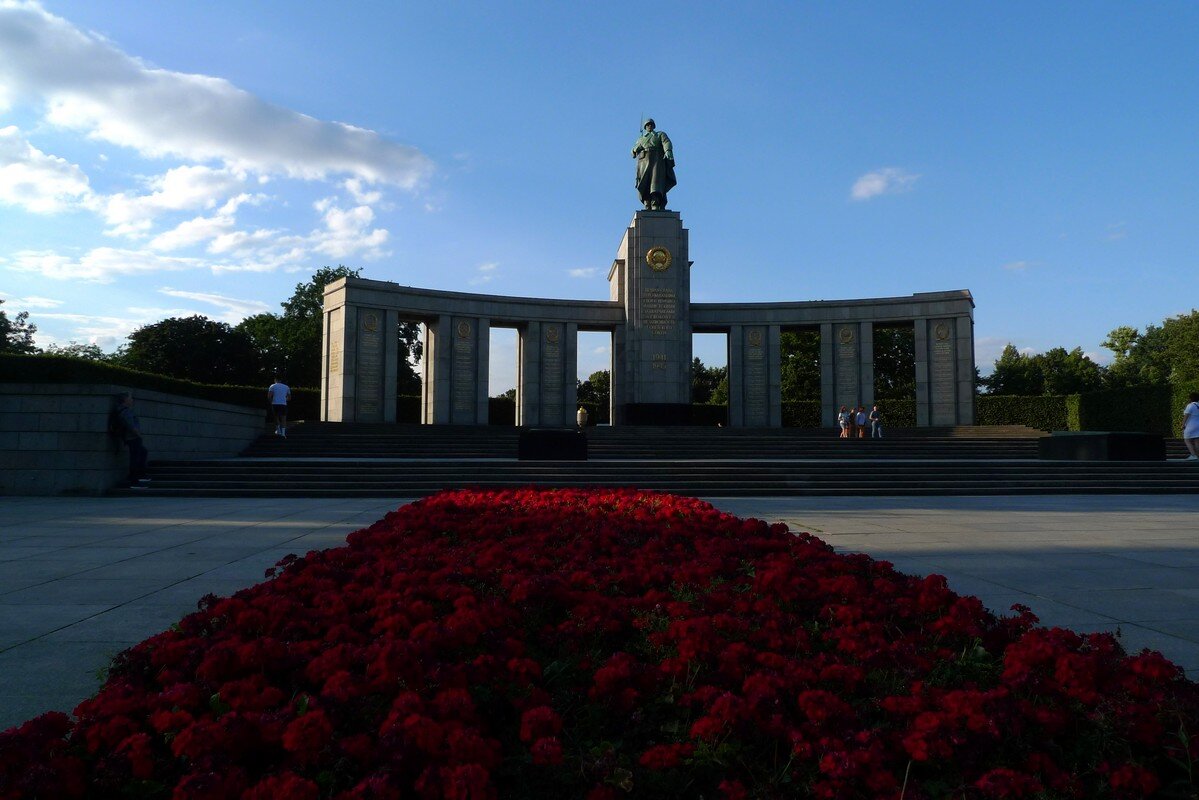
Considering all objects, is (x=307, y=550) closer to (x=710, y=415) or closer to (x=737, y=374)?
(x=737, y=374)

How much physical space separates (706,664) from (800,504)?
10770mm

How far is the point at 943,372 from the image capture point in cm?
3459

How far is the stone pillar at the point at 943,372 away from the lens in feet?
112

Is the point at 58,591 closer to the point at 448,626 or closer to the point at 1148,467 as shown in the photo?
the point at 448,626

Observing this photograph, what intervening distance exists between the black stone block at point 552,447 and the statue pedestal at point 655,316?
15.6 m

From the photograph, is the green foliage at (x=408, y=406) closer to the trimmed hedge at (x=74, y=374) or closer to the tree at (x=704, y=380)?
the trimmed hedge at (x=74, y=374)

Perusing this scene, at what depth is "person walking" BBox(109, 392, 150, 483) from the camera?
15.2 m

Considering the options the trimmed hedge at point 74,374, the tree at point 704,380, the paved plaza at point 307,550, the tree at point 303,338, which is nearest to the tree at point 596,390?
the tree at point 704,380

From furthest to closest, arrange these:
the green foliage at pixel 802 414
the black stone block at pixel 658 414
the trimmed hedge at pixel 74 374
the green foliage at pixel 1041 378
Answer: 1. the green foliage at pixel 1041 378
2. the green foliage at pixel 802 414
3. the black stone block at pixel 658 414
4. the trimmed hedge at pixel 74 374

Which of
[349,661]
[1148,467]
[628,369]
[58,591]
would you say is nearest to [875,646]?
[349,661]

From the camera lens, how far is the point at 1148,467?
1827cm

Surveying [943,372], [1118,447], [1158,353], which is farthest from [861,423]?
[1158,353]

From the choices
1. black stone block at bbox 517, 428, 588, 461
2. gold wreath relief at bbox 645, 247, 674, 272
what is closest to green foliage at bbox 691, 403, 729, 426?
gold wreath relief at bbox 645, 247, 674, 272

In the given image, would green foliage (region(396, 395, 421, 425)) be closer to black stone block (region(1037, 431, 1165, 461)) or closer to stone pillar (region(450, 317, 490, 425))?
stone pillar (region(450, 317, 490, 425))
